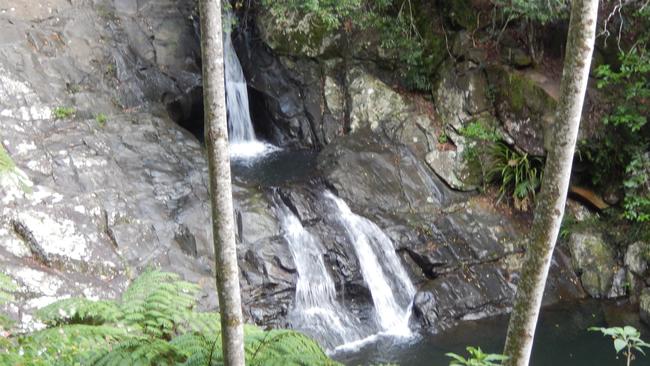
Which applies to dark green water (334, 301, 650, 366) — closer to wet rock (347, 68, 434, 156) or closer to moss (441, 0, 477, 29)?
wet rock (347, 68, 434, 156)

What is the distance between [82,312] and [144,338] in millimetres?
784

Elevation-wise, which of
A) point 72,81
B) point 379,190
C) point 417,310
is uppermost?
point 72,81

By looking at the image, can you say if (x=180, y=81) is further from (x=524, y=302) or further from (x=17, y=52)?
(x=524, y=302)

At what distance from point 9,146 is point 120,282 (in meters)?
2.61

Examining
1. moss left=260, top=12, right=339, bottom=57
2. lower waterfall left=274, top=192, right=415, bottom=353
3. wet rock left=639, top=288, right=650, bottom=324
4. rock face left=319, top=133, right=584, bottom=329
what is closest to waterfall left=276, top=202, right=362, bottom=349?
lower waterfall left=274, top=192, right=415, bottom=353

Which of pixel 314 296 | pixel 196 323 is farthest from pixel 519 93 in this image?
pixel 196 323

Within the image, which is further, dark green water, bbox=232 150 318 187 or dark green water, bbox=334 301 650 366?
dark green water, bbox=232 150 318 187

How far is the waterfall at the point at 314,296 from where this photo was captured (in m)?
8.68

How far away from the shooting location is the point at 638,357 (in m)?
8.62

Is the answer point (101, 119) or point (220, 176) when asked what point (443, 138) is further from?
point (220, 176)

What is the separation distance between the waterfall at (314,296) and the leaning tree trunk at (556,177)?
17.4 feet

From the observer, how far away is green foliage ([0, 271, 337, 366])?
3.23 metres

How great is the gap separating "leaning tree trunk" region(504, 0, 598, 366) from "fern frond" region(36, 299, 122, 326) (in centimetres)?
246

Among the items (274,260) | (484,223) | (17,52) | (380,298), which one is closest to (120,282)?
(274,260)
